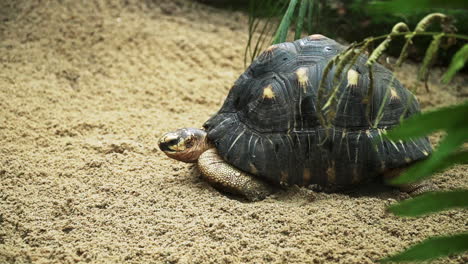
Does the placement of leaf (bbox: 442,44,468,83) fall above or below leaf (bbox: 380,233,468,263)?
above

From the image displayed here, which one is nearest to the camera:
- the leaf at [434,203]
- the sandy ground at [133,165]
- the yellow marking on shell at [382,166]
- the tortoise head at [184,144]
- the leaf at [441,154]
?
the leaf at [441,154]

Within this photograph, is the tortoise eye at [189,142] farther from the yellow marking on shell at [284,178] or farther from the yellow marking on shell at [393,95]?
the yellow marking on shell at [393,95]

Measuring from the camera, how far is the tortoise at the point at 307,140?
3.10 meters

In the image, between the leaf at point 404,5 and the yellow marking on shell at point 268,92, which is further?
the yellow marking on shell at point 268,92

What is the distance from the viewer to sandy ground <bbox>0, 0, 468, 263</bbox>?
2.56 m

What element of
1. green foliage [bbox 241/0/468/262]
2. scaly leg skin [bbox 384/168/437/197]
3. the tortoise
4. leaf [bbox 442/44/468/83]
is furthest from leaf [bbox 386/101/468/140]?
scaly leg skin [bbox 384/168/437/197]

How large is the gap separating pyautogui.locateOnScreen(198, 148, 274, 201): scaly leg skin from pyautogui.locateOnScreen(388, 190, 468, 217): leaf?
1653 millimetres

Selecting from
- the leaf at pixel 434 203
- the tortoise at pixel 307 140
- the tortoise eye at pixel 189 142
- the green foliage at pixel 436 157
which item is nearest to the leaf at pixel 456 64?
the green foliage at pixel 436 157

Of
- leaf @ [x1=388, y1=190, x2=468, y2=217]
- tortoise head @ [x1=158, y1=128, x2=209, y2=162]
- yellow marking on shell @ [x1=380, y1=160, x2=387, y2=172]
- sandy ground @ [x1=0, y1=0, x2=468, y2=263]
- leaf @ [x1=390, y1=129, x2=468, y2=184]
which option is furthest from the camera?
tortoise head @ [x1=158, y1=128, x2=209, y2=162]

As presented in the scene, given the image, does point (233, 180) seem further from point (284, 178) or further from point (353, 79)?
point (353, 79)

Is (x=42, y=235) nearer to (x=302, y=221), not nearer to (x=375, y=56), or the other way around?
(x=302, y=221)

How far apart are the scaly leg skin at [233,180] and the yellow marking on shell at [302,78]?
0.69m

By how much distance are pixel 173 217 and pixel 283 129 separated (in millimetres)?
919

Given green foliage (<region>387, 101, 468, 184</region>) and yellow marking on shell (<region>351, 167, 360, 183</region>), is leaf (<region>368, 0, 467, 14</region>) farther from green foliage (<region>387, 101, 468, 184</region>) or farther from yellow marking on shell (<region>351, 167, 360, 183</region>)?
yellow marking on shell (<region>351, 167, 360, 183</region>)
